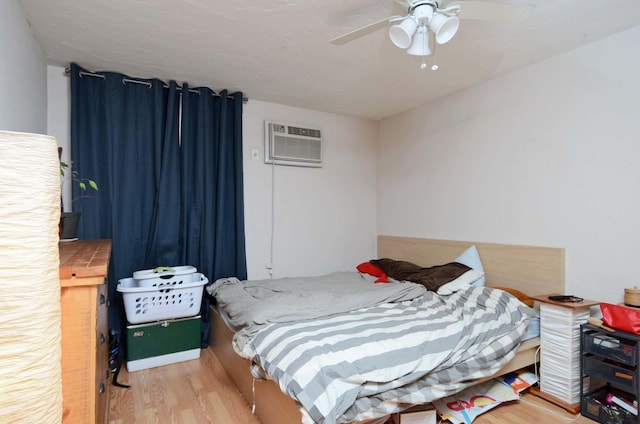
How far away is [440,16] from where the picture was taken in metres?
1.51

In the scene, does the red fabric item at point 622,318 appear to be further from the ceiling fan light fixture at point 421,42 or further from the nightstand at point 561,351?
the ceiling fan light fixture at point 421,42

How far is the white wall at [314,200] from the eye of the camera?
10.9 feet

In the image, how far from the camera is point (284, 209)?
11.5ft

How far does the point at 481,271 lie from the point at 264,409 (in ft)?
6.39

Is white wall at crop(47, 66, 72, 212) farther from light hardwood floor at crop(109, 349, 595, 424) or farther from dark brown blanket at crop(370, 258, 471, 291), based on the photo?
dark brown blanket at crop(370, 258, 471, 291)

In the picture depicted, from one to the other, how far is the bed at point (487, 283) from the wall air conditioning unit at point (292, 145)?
1449mm

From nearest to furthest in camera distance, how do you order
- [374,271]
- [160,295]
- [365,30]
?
1. [365,30]
2. [160,295]
3. [374,271]

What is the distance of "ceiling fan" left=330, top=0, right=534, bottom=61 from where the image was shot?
1.46 metres

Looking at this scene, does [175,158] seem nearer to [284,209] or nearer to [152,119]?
[152,119]

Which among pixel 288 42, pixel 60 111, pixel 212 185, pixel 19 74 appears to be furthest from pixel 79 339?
pixel 60 111

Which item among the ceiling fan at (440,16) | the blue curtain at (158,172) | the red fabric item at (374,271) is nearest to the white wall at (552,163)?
the red fabric item at (374,271)

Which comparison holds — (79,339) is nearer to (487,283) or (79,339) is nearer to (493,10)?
(493,10)

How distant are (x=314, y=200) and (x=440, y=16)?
7.78ft

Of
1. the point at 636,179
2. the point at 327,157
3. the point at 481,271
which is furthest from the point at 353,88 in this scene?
the point at 636,179
